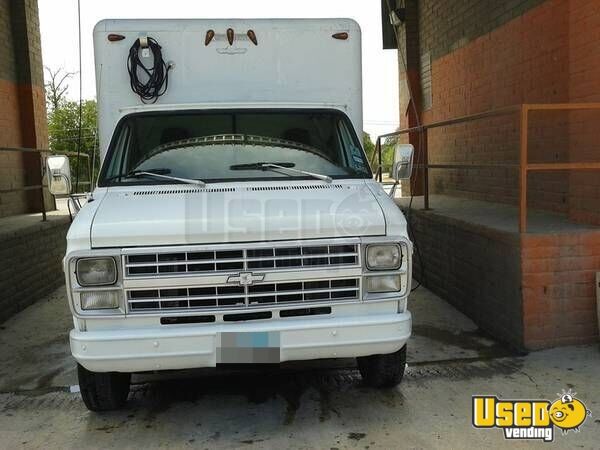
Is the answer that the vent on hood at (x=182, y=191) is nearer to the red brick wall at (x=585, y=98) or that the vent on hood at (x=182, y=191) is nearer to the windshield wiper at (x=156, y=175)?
the windshield wiper at (x=156, y=175)

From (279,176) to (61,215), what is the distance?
5.92 m

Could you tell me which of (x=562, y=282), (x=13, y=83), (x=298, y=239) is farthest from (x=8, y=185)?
(x=562, y=282)

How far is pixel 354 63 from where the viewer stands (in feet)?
17.1

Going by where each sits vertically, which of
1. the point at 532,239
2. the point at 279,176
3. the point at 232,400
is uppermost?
the point at 279,176

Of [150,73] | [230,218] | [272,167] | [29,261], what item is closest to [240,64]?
[150,73]

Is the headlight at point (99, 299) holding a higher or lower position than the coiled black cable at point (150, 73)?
lower

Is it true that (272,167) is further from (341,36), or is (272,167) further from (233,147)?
(341,36)

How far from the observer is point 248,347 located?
3.57 metres

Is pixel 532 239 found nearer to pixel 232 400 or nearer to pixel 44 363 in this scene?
pixel 232 400

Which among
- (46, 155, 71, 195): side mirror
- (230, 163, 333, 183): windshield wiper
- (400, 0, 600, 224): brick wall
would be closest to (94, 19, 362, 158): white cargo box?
(46, 155, 71, 195): side mirror

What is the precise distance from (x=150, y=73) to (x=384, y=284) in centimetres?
270

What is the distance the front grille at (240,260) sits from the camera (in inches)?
139

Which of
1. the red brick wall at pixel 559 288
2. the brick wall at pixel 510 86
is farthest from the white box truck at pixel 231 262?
the brick wall at pixel 510 86

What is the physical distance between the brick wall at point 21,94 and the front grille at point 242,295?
6.92 meters
